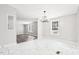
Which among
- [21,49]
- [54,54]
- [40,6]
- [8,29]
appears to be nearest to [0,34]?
[8,29]

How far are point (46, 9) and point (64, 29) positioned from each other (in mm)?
445

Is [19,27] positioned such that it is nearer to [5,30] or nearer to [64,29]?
[5,30]

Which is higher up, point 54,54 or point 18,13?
point 18,13

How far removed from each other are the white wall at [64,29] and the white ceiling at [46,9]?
10cm

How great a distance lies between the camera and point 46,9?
1628 millimetres

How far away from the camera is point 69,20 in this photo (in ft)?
5.43

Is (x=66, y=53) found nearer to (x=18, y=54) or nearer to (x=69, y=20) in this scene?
(x=69, y=20)

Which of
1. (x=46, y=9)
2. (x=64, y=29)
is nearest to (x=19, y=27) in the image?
(x=46, y=9)

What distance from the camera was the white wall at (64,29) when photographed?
165cm

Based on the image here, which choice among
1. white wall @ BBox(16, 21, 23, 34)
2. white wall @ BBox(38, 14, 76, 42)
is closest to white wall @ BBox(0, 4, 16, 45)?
white wall @ BBox(16, 21, 23, 34)

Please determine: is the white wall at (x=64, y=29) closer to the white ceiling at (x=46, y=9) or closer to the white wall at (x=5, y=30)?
the white ceiling at (x=46, y=9)

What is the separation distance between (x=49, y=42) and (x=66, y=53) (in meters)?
0.32

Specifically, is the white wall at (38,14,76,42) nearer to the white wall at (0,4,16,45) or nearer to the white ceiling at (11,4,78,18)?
the white ceiling at (11,4,78,18)

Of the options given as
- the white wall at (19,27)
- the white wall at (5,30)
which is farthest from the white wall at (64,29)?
the white wall at (5,30)
